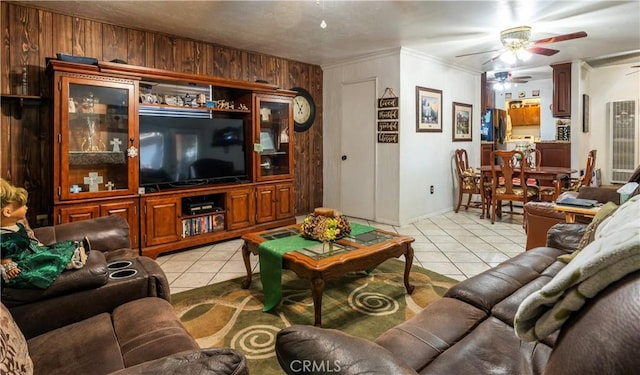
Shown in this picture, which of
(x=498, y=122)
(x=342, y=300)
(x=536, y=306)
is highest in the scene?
(x=498, y=122)

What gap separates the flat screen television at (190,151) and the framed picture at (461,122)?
3.59 metres

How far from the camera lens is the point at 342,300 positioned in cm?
261

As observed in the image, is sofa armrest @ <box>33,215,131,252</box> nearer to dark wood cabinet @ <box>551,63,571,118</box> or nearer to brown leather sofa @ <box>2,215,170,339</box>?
brown leather sofa @ <box>2,215,170,339</box>

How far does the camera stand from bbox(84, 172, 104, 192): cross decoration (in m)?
3.40

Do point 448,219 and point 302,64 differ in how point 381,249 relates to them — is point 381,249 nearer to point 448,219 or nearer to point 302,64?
point 448,219

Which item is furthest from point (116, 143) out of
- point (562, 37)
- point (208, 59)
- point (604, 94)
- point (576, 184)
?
point (604, 94)

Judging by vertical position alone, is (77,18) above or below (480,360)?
above

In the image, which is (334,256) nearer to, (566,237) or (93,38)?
(566,237)

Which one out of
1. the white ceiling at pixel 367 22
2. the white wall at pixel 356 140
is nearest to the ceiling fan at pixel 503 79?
the white ceiling at pixel 367 22

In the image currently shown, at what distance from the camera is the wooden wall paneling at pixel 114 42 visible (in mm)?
3795

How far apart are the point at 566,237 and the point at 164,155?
372 cm

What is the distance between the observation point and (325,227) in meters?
2.55

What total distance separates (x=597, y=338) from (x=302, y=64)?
5.68 meters

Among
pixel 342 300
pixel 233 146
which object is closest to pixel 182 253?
pixel 233 146
